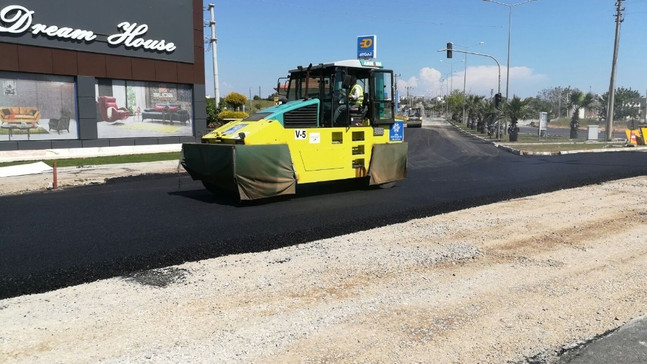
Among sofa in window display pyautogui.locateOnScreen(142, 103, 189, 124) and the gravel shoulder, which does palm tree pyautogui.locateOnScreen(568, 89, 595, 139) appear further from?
the gravel shoulder

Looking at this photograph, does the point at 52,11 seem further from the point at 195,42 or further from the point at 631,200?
the point at 631,200

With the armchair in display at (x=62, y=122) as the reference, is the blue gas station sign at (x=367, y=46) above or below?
above

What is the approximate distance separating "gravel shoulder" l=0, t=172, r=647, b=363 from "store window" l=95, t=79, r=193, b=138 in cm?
1875

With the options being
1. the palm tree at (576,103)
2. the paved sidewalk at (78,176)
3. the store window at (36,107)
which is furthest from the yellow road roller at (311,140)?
the palm tree at (576,103)

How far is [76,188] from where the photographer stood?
1288cm

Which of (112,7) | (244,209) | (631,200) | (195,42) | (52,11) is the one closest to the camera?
(244,209)

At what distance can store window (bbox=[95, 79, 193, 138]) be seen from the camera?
2255 centimetres

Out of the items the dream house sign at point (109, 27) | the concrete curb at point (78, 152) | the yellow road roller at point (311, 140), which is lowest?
the concrete curb at point (78, 152)

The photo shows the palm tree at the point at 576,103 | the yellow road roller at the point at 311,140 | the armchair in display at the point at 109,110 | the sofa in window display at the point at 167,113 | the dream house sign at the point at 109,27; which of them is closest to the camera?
the yellow road roller at the point at 311,140

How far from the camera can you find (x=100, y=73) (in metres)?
21.9

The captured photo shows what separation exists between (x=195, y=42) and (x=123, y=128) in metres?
Answer: 5.62

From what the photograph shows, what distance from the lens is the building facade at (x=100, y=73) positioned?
19.7 metres

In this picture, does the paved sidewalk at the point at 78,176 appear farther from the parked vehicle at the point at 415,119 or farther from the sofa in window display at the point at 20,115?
the parked vehicle at the point at 415,119

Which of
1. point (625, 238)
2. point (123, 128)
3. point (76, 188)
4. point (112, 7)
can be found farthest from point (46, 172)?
point (625, 238)
